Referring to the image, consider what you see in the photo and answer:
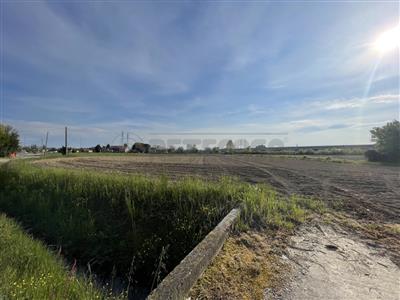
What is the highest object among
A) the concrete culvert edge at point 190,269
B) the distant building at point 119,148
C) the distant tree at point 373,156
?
the distant building at point 119,148

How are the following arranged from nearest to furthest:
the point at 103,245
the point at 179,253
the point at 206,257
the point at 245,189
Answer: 1. the point at 206,257
2. the point at 179,253
3. the point at 103,245
4. the point at 245,189

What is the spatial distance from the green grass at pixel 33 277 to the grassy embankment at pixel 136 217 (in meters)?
1.02

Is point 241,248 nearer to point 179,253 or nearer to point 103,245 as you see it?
point 179,253

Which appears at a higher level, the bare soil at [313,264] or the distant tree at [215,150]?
the distant tree at [215,150]

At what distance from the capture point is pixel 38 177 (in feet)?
32.0

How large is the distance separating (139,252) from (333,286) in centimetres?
371

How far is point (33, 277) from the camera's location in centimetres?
307

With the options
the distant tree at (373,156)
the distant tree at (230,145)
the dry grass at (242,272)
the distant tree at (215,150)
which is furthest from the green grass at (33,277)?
the distant tree at (230,145)

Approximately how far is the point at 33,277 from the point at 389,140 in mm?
34468

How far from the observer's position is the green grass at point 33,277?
260 cm

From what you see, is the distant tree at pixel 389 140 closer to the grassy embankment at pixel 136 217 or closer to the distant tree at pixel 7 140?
the grassy embankment at pixel 136 217

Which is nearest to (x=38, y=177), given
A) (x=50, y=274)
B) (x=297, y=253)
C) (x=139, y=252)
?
(x=139, y=252)

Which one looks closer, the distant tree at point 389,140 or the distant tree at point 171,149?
the distant tree at point 389,140

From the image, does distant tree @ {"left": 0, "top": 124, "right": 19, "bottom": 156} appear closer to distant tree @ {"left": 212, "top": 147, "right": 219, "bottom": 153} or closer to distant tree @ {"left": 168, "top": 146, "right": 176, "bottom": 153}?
distant tree @ {"left": 168, "top": 146, "right": 176, "bottom": 153}
